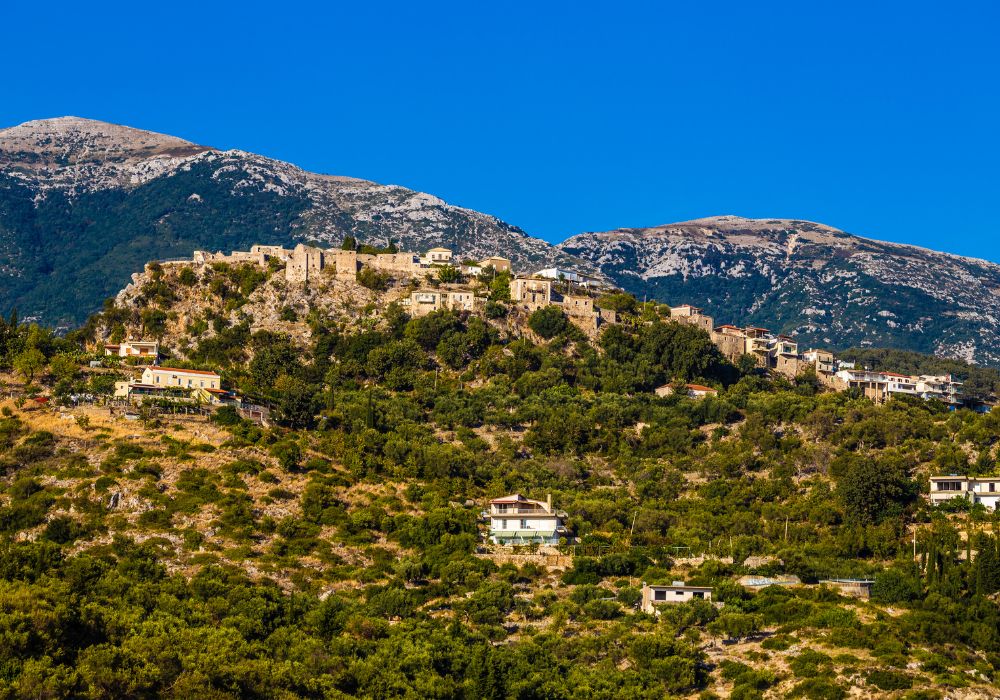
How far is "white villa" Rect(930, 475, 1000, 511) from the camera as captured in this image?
88.8m

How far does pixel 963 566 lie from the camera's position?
7538 centimetres

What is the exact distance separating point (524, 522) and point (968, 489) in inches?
1154

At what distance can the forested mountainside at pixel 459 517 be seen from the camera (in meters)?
61.1

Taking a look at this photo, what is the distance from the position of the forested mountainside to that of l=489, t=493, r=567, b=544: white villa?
1.39m

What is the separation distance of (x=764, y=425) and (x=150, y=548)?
4972 centimetres

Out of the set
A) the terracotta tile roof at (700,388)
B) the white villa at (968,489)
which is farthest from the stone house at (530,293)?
the white villa at (968,489)

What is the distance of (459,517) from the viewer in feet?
282

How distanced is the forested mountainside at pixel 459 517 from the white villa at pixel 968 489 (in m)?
1.02

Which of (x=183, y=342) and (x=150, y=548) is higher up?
(x=183, y=342)

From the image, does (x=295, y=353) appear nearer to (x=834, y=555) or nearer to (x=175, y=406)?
(x=175, y=406)

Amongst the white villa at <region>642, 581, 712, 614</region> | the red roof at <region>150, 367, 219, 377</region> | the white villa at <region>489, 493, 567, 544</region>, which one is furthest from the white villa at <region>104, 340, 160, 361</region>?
the white villa at <region>642, 581, 712, 614</region>

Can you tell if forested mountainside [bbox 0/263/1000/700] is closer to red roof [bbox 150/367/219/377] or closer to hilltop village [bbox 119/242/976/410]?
hilltop village [bbox 119/242/976/410]

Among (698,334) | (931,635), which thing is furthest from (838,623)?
(698,334)

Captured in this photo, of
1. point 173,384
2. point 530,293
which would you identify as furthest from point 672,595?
point 530,293
